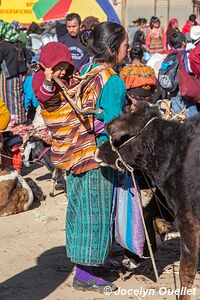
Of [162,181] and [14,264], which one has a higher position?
[162,181]

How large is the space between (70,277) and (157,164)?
4.87 feet

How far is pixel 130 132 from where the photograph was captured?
4.64 m

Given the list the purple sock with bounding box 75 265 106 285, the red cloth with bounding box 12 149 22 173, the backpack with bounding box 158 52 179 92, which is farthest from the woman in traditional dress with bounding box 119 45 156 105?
the purple sock with bounding box 75 265 106 285

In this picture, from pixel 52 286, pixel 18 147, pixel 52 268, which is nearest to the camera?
pixel 52 286

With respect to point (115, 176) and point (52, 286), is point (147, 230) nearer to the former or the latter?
point (115, 176)

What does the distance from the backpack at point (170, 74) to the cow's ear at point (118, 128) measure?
4.03m

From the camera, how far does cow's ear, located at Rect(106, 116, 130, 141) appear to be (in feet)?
15.2

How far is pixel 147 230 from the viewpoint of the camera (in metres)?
5.15

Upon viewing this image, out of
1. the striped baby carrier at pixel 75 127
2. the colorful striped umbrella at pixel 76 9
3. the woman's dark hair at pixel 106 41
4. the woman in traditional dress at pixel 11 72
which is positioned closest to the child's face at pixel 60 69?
Answer: the striped baby carrier at pixel 75 127

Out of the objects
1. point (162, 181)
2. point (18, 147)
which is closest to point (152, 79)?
point (18, 147)

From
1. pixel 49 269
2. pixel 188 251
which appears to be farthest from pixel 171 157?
pixel 49 269

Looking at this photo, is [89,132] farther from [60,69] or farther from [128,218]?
[128,218]

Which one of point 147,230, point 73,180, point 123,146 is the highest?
point 123,146

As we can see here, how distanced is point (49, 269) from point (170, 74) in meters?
3.84
